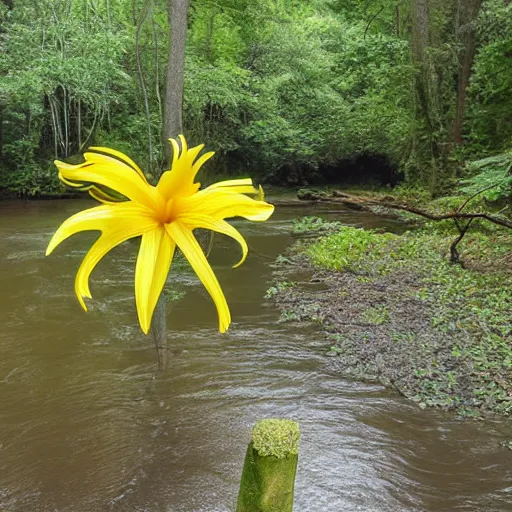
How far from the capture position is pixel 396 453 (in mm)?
3186

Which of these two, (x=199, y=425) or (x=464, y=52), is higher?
(x=464, y=52)

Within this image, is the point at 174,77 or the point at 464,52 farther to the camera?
the point at 464,52

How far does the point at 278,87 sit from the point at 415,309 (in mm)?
13640

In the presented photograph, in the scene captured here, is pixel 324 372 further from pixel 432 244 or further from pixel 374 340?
pixel 432 244

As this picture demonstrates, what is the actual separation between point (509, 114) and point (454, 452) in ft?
29.3

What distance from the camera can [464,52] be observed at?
10898 millimetres

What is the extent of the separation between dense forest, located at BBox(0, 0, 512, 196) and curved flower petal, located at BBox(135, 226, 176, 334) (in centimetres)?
613

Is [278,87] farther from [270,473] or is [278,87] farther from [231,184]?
[231,184]

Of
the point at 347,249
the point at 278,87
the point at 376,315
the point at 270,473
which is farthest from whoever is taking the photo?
the point at 278,87

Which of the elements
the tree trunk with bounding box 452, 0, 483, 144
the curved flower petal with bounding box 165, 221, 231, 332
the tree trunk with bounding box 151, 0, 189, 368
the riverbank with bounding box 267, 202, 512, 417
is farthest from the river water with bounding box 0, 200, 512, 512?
the tree trunk with bounding box 452, 0, 483, 144

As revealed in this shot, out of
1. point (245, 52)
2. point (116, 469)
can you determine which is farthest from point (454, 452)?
point (245, 52)

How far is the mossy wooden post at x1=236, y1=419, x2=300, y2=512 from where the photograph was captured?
4.28 ft


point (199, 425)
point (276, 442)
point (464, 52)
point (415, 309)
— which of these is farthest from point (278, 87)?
point (276, 442)

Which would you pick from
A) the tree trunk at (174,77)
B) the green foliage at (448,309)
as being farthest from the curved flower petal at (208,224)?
the green foliage at (448,309)
